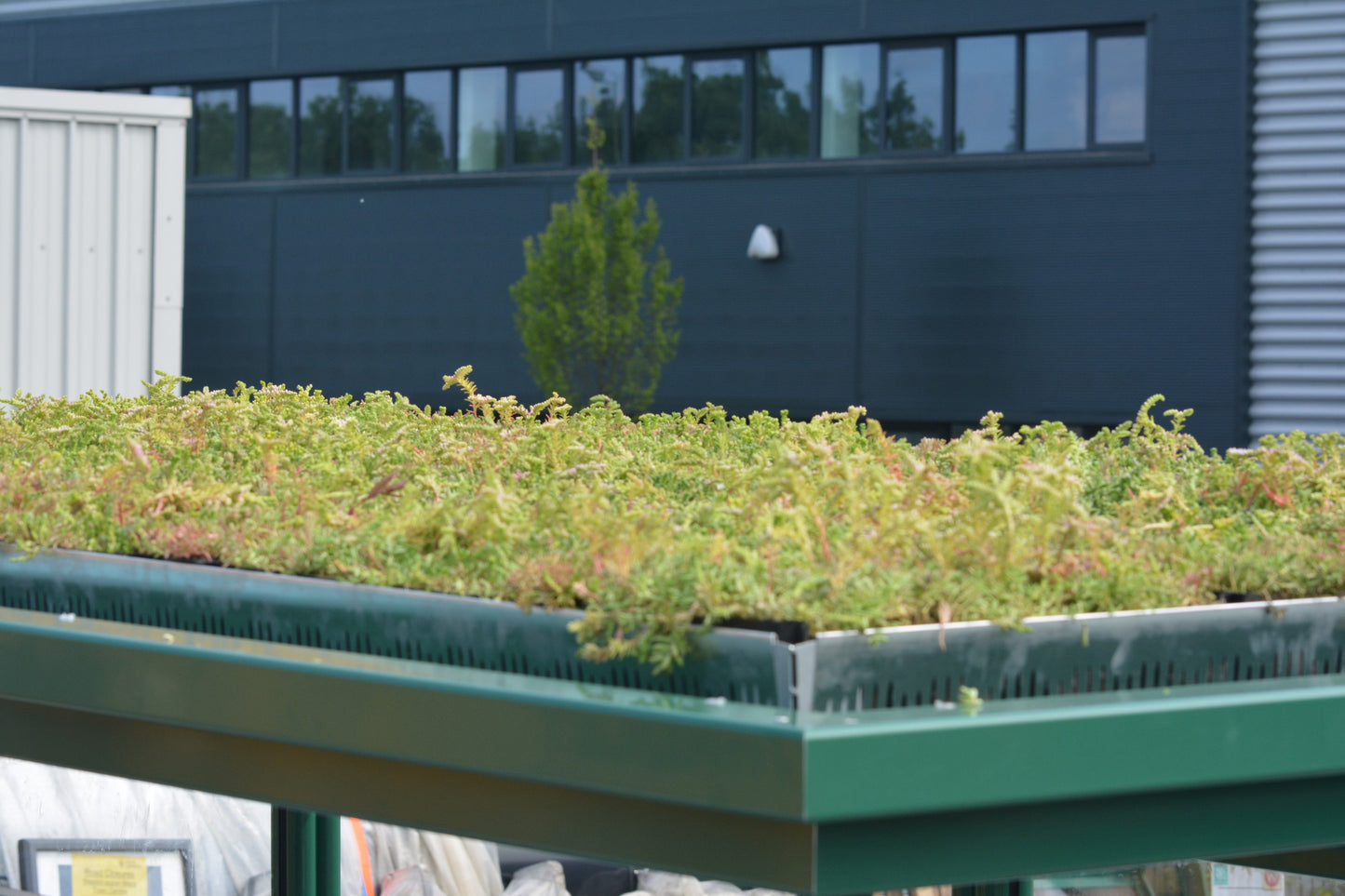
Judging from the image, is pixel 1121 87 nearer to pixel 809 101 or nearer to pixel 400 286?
pixel 809 101

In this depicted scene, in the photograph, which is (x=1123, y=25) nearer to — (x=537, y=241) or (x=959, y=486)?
(x=537, y=241)

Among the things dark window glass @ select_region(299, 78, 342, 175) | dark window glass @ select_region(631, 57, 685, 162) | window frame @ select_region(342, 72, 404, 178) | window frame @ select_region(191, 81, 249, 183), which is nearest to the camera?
dark window glass @ select_region(631, 57, 685, 162)

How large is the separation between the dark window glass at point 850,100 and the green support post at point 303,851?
48.6 feet

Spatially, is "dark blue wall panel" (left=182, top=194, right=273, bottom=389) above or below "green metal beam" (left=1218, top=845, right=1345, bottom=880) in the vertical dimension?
above

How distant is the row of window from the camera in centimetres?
1550

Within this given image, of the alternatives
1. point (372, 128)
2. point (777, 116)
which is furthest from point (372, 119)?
point (777, 116)

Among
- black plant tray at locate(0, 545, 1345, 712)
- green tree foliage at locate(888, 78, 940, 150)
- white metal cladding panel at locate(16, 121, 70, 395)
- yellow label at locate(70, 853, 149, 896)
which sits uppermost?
green tree foliage at locate(888, 78, 940, 150)

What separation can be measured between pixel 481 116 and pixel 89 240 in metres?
11.4

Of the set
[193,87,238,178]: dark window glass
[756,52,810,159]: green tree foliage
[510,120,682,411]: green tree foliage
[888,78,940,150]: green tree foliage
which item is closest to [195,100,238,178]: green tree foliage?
[193,87,238,178]: dark window glass

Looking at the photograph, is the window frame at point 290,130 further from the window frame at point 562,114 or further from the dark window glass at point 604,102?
the dark window glass at point 604,102

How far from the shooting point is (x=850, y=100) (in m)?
16.5

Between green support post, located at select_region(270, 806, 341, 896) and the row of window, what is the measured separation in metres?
14.5

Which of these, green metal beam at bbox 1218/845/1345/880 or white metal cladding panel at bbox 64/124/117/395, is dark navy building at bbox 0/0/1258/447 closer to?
white metal cladding panel at bbox 64/124/117/395

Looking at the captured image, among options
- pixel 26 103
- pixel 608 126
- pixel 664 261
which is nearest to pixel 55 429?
pixel 26 103
